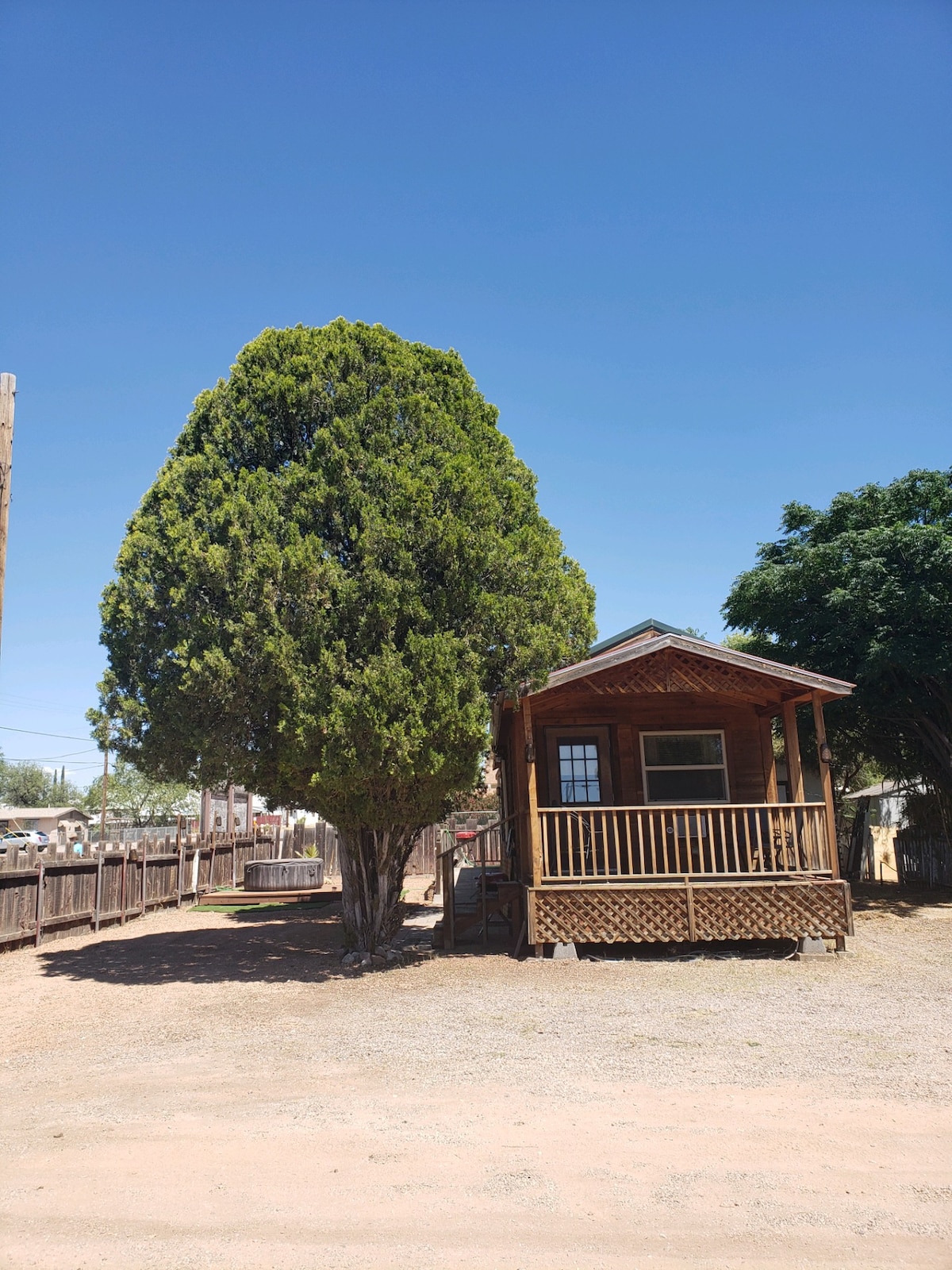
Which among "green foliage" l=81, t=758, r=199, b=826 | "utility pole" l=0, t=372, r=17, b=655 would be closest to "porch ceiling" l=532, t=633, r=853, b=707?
"utility pole" l=0, t=372, r=17, b=655

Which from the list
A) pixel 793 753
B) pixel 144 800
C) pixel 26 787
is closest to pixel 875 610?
pixel 793 753

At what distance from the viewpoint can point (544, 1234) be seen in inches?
156

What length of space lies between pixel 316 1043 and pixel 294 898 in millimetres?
14501

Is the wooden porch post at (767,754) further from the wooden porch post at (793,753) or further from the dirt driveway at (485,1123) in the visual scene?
the dirt driveway at (485,1123)

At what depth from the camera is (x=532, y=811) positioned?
1161cm

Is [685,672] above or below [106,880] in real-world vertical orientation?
above

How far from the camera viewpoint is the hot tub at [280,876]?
2219 cm

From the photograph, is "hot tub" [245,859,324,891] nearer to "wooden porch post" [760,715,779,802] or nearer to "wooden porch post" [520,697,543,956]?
"wooden porch post" [520,697,543,956]

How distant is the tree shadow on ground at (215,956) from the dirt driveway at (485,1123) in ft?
2.68

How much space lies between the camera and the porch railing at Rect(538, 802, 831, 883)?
11.6m

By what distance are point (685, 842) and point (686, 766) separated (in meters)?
1.25

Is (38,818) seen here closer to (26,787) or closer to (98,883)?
(26,787)

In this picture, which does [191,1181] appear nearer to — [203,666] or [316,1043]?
[316,1043]

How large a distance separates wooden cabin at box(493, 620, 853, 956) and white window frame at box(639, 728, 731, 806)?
2 cm
